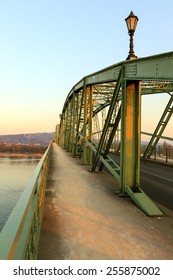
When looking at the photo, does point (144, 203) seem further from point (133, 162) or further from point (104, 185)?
point (104, 185)

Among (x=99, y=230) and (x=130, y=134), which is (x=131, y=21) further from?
(x=99, y=230)

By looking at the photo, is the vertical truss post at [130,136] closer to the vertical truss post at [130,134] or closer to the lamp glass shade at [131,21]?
the vertical truss post at [130,134]

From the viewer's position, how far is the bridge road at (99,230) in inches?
156

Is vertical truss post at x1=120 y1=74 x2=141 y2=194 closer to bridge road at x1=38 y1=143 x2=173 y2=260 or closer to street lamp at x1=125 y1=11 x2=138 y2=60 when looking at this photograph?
bridge road at x1=38 y1=143 x2=173 y2=260

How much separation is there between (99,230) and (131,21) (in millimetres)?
6874

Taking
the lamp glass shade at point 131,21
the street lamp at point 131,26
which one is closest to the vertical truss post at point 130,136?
→ the street lamp at point 131,26

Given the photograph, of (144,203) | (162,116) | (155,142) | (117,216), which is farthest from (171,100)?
(117,216)

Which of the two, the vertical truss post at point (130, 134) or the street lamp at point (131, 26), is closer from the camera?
the vertical truss post at point (130, 134)

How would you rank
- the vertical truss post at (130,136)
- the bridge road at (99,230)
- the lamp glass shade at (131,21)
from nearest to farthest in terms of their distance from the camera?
the bridge road at (99,230)
the vertical truss post at (130,136)
the lamp glass shade at (131,21)

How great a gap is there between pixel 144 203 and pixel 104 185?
304 centimetres

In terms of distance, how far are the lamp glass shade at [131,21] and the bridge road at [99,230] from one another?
5.88m

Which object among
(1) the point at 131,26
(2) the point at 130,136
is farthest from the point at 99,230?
(1) the point at 131,26

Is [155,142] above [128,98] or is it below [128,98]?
below
